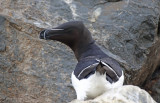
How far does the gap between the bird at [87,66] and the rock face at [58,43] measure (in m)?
1.51

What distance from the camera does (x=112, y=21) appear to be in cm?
721

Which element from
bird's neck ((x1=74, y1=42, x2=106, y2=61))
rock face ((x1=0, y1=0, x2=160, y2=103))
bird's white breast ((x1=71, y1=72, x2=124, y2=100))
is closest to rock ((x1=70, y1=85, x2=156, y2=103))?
bird's white breast ((x1=71, y1=72, x2=124, y2=100))

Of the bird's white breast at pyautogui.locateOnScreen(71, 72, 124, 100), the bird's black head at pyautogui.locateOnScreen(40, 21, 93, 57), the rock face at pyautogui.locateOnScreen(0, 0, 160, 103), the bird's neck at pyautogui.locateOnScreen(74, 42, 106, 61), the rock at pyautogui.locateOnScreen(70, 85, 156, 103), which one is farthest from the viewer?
the rock face at pyautogui.locateOnScreen(0, 0, 160, 103)

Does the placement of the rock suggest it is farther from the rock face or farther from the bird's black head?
the rock face

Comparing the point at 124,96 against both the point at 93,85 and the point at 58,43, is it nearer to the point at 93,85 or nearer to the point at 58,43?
the point at 93,85

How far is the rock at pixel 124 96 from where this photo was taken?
3756 mm

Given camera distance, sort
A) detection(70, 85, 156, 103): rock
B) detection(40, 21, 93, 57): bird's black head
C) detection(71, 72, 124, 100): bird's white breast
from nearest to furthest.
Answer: detection(70, 85, 156, 103): rock < detection(71, 72, 124, 100): bird's white breast < detection(40, 21, 93, 57): bird's black head

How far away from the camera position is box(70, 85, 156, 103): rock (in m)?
3.76

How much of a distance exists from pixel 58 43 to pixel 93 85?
105 inches

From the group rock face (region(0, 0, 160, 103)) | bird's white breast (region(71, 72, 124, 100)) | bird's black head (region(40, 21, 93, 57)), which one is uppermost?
bird's black head (region(40, 21, 93, 57))

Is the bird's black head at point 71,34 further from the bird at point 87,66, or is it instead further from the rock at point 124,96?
the rock at point 124,96

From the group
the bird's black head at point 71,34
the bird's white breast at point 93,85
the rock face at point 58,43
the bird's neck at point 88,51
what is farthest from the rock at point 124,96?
the rock face at point 58,43

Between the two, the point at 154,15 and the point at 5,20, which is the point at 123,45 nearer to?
the point at 154,15

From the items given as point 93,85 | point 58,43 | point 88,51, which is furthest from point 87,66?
point 58,43
